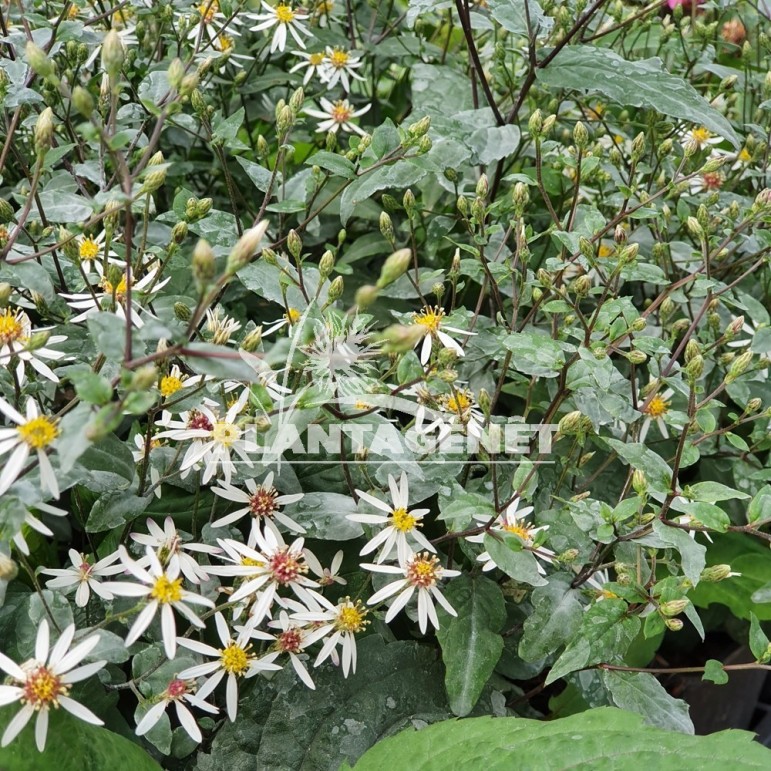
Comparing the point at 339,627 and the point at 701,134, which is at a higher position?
the point at 701,134

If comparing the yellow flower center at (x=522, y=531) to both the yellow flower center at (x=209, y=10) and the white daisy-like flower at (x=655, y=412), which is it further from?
the yellow flower center at (x=209, y=10)

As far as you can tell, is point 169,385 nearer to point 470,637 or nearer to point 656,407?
point 470,637

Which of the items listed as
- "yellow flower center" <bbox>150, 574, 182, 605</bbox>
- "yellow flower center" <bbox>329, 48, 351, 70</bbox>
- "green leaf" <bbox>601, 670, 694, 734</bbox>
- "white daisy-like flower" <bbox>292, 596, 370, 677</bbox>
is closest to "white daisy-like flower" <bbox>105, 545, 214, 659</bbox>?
"yellow flower center" <bbox>150, 574, 182, 605</bbox>

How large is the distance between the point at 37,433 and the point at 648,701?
0.46m

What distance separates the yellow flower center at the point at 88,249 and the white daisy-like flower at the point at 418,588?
1.14ft

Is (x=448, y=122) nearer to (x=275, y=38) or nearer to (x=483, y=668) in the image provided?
(x=275, y=38)

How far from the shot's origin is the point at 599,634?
61cm

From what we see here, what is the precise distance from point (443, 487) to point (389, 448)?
0.20 feet

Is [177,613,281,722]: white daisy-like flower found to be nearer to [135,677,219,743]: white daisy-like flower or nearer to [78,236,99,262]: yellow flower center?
[135,677,219,743]: white daisy-like flower

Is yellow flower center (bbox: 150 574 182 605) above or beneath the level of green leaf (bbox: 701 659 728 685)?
above

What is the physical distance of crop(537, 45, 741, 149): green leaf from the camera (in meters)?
0.81

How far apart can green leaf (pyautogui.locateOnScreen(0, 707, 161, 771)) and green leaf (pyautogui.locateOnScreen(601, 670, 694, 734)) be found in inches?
12.8

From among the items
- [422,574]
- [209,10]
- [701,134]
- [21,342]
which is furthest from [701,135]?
[21,342]

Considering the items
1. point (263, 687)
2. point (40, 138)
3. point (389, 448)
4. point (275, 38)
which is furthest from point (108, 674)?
point (275, 38)
